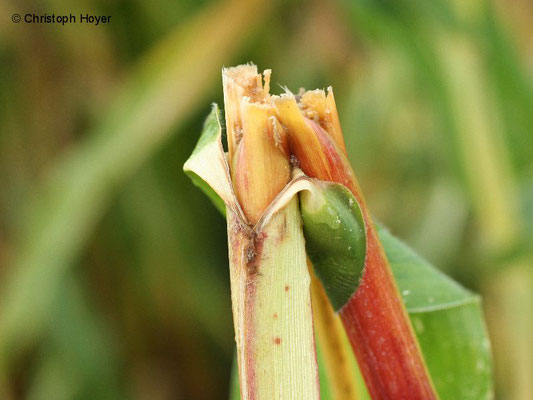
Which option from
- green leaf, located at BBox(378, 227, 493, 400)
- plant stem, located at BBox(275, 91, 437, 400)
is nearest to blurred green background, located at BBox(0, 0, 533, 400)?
green leaf, located at BBox(378, 227, 493, 400)

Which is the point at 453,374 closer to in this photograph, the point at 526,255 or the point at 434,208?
the point at 526,255

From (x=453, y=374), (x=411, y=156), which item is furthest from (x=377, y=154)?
(x=453, y=374)

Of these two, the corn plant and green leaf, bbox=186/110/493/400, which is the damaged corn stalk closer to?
the corn plant

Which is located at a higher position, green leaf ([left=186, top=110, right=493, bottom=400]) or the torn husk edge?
the torn husk edge

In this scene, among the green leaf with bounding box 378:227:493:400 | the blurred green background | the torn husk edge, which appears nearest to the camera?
the torn husk edge

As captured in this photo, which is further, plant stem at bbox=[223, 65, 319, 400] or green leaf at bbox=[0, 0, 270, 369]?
green leaf at bbox=[0, 0, 270, 369]

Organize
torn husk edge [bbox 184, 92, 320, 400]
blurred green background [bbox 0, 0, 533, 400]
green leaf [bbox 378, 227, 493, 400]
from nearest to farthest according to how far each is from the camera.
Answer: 1. torn husk edge [bbox 184, 92, 320, 400]
2. green leaf [bbox 378, 227, 493, 400]
3. blurred green background [bbox 0, 0, 533, 400]

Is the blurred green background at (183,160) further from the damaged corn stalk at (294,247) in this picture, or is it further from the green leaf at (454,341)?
the damaged corn stalk at (294,247)
